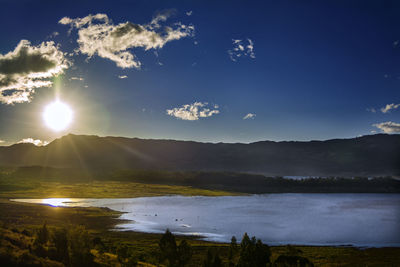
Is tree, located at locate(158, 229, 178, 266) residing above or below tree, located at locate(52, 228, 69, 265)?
below

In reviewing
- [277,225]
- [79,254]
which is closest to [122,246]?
[79,254]

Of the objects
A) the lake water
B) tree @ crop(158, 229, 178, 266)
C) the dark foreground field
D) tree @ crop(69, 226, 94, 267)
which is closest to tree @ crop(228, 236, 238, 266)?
the dark foreground field

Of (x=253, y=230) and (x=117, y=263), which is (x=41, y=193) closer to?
(x=253, y=230)

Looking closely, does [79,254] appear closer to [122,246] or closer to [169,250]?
[169,250]

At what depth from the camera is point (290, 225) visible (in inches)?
4380

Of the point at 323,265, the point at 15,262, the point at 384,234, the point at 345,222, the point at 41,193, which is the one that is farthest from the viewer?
the point at 41,193

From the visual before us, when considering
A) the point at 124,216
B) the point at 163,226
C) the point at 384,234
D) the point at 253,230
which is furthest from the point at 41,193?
the point at 384,234

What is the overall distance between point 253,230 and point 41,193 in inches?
5761

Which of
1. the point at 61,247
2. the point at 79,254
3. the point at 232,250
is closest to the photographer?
the point at 79,254

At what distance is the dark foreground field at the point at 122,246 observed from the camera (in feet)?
116

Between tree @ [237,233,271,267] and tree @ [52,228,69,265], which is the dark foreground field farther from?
tree @ [237,233,271,267]

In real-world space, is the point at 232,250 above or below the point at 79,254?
below

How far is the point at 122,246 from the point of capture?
186 ft

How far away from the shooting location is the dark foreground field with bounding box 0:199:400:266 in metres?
35.4
